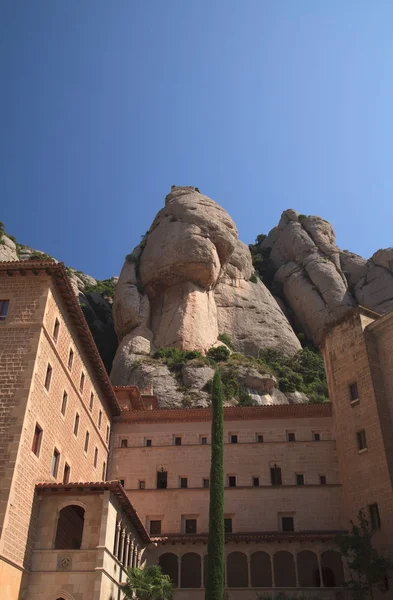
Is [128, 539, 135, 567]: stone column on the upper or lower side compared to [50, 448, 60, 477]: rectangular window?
lower

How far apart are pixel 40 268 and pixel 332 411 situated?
62.7ft

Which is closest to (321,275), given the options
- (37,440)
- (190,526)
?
(190,526)

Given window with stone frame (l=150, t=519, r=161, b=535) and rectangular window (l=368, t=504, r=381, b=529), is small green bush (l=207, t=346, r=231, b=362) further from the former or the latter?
rectangular window (l=368, t=504, r=381, b=529)

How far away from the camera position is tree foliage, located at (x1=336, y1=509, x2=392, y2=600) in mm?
24375

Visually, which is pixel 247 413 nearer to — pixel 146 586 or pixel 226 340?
pixel 146 586

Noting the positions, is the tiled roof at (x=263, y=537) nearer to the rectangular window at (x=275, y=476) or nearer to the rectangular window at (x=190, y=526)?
the rectangular window at (x=190, y=526)

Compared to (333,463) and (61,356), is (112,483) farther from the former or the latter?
(333,463)

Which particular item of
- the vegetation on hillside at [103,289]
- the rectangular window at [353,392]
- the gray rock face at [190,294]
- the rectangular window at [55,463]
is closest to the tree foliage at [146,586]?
the rectangular window at [55,463]

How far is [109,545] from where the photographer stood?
20.9 m

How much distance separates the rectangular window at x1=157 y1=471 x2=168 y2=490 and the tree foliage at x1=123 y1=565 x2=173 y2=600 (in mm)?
9892

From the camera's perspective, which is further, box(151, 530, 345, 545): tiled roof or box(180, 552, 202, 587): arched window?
box(180, 552, 202, 587): arched window

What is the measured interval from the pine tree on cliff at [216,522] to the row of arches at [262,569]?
6572 mm

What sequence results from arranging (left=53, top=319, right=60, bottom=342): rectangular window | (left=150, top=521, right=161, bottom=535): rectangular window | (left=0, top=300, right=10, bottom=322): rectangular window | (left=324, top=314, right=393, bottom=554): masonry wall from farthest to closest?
1. (left=150, top=521, right=161, bottom=535): rectangular window
2. (left=324, top=314, right=393, bottom=554): masonry wall
3. (left=53, top=319, right=60, bottom=342): rectangular window
4. (left=0, top=300, right=10, bottom=322): rectangular window

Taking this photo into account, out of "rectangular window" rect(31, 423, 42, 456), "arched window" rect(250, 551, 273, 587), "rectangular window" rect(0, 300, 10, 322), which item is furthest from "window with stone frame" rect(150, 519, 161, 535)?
"rectangular window" rect(0, 300, 10, 322)
